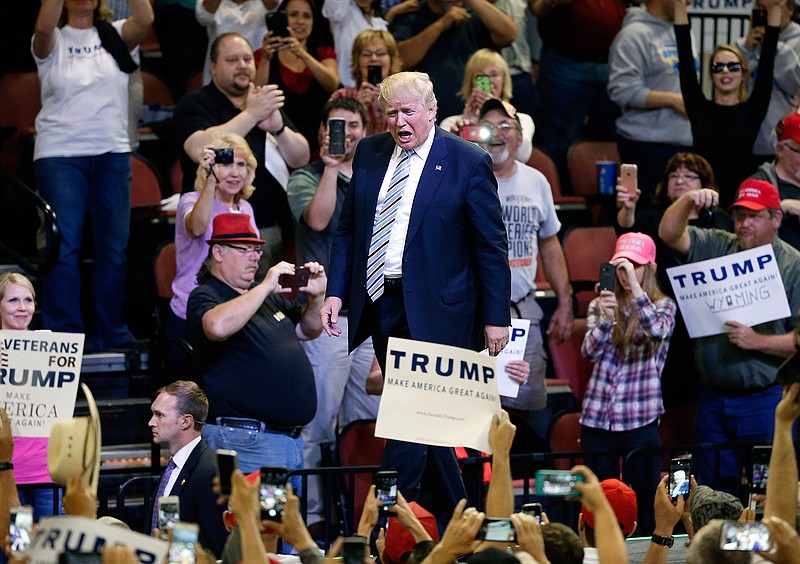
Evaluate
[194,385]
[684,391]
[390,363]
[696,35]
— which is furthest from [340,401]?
[696,35]

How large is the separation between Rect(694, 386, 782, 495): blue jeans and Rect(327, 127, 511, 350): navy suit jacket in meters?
2.30

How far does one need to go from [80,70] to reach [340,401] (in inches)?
97.2

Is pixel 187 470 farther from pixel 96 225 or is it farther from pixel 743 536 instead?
pixel 743 536

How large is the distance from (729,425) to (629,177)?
1.53m

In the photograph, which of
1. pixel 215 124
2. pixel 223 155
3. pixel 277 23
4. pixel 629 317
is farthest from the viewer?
pixel 277 23

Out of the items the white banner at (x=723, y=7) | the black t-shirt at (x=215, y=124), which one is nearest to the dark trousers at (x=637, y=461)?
the black t-shirt at (x=215, y=124)

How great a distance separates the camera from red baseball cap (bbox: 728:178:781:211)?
26.2ft

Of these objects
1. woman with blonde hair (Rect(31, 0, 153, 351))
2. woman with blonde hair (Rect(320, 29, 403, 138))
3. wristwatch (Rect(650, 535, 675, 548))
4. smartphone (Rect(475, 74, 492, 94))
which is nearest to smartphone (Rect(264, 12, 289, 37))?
woman with blonde hair (Rect(320, 29, 403, 138))

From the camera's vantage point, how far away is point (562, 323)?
8398 mm

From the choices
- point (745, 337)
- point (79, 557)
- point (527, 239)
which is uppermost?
point (527, 239)

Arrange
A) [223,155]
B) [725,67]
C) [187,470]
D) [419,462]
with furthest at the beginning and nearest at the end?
[725,67] → [223,155] → [187,470] → [419,462]

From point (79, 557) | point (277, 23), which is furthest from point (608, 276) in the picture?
point (79, 557)

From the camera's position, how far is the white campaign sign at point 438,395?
16.6ft

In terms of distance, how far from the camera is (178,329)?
7.83 meters
